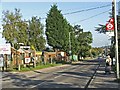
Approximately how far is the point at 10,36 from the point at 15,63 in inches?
196

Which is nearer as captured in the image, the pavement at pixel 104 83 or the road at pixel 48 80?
the pavement at pixel 104 83

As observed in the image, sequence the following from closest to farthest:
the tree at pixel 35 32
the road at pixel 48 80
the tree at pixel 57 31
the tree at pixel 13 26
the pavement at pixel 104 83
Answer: the pavement at pixel 104 83, the road at pixel 48 80, the tree at pixel 13 26, the tree at pixel 35 32, the tree at pixel 57 31

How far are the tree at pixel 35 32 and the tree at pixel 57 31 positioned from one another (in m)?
2.67

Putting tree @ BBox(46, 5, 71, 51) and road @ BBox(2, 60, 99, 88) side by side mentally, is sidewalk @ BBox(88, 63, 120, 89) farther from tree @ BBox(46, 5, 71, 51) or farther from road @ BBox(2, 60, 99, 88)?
tree @ BBox(46, 5, 71, 51)

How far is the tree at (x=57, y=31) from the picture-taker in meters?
89.5

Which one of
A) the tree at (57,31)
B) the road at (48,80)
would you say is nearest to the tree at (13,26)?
the road at (48,80)

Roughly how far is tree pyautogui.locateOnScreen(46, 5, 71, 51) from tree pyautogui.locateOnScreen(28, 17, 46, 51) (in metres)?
2.67

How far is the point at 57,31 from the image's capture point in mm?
90500

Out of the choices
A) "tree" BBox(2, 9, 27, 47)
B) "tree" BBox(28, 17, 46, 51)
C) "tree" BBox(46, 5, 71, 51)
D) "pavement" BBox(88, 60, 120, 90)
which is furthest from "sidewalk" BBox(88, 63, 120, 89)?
"tree" BBox(46, 5, 71, 51)

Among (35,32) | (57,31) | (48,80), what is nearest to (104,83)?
(48,80)

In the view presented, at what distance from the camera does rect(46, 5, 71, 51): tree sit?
8950 cm

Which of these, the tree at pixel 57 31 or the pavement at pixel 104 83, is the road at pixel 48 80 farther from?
the tree at pixel 57 31

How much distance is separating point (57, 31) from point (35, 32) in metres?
6.93

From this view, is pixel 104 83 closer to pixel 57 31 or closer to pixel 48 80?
pixel 48 80
